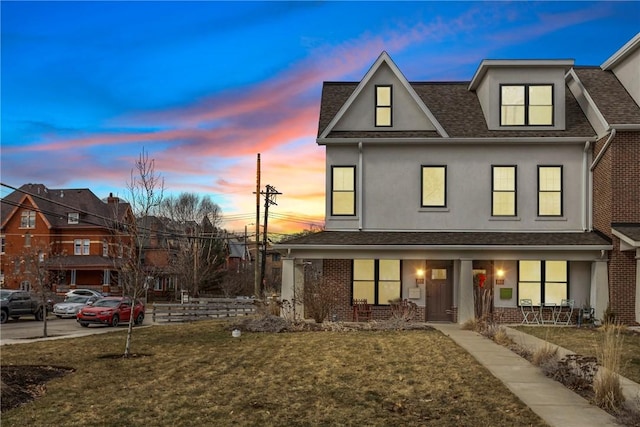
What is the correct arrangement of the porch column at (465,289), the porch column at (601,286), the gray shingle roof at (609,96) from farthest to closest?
the gray shingle roof at (609,96) < the porch column at (601,286) < the porch column at (465,289)

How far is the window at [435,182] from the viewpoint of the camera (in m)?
23.6

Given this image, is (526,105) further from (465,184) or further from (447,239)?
(447,239)

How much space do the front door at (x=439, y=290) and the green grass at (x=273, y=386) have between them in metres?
6.97

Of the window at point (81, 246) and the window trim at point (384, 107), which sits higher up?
the window trim at point (384, 107)

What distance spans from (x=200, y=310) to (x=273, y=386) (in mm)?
21060

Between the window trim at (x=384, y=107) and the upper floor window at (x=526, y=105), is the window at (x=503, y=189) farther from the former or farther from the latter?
the window trim at (x=384, y=107)

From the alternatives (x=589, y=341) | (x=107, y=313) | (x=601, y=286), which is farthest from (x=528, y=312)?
(x=107, y=313)

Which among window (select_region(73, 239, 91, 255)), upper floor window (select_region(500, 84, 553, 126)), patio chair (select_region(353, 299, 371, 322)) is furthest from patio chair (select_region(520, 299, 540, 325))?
window (select_region(73, 239, 91, 255))

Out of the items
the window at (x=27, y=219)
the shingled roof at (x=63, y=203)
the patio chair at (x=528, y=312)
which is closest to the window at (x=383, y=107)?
the patio chair at (x=528, y=312)

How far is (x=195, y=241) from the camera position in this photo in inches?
1953

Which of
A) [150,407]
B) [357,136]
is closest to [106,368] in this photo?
[150,407]

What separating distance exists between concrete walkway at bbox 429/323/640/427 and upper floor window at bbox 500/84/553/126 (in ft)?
35.8

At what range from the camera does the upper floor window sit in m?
23.6

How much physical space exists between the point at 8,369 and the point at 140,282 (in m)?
3.88
